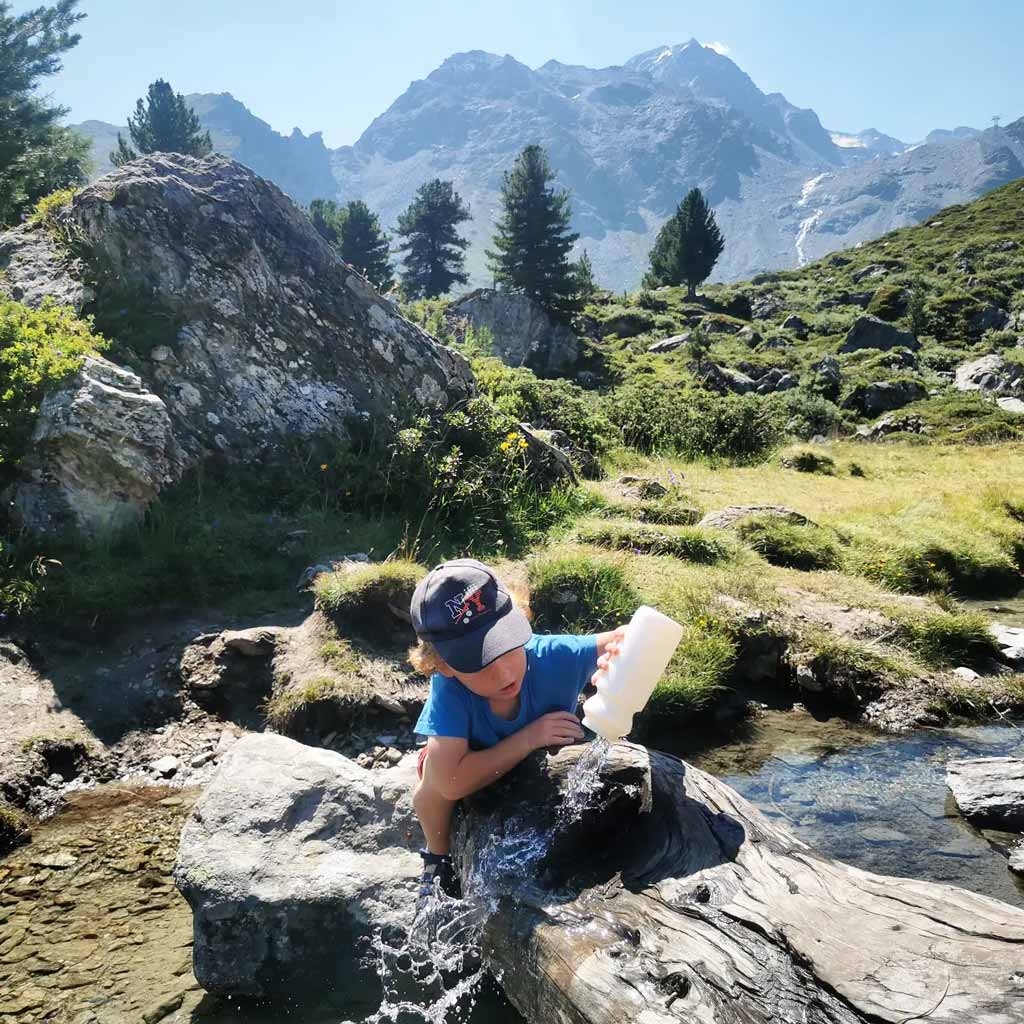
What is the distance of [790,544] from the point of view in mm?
10758

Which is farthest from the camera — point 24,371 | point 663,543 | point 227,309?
point 227,309

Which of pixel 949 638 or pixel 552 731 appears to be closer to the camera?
pixel 552 731

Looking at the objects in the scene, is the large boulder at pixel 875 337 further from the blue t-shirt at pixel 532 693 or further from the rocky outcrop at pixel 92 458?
the blue t-shirt at pixel 532 693

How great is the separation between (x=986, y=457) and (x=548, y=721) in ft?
62.1

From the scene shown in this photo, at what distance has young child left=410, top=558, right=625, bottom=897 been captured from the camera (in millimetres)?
3473

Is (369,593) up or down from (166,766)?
up

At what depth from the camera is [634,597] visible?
26.7 ft

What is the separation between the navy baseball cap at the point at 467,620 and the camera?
3443 mm

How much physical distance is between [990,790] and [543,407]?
11828mm

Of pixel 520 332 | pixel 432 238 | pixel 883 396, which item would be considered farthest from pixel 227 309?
pixel 432 238

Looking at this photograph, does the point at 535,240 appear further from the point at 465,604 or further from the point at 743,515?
the point at 465,604

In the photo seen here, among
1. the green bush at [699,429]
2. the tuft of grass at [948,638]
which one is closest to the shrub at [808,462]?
the green bush at [699,429]

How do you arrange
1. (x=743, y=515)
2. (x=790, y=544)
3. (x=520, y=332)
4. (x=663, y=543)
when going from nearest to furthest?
1. (x=663, y=543)
2. (x=790, y=544)
3. (x=743, y=515)
4. (x=520, y=332)

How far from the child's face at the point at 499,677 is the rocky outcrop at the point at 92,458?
19.2ft
